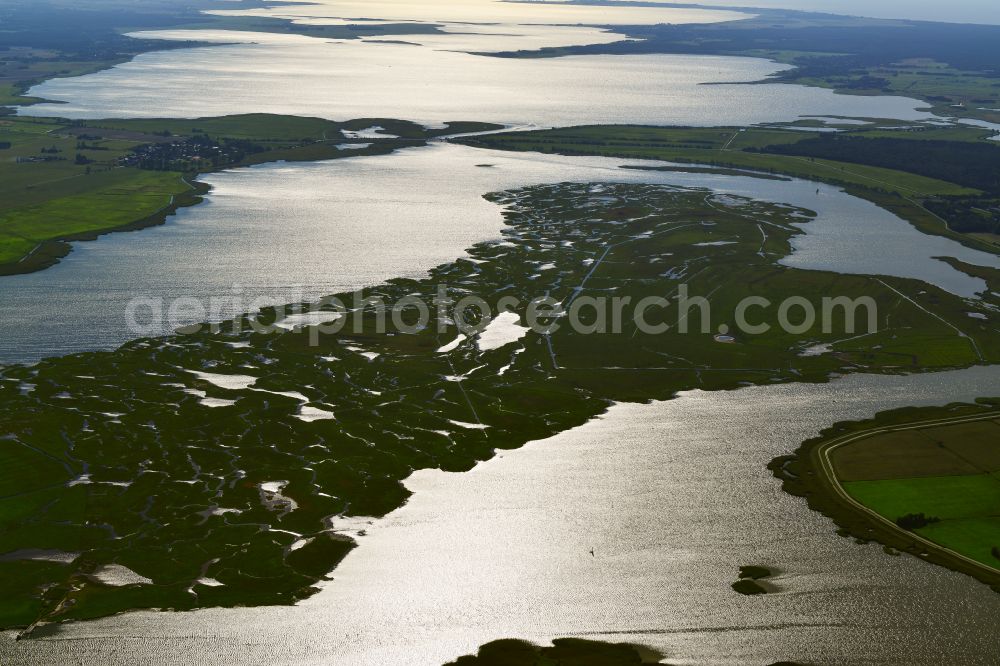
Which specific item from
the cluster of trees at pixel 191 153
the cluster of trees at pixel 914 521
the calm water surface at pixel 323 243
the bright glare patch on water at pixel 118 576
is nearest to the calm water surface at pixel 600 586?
the bright glare patch on water at pixel 118 576

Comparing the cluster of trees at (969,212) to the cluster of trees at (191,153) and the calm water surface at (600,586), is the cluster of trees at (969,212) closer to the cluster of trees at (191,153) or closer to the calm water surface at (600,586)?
the calm water surface at (600,586)

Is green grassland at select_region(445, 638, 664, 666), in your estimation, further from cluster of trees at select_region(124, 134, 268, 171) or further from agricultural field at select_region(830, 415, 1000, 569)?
cluster of trees at select_region(124, 134, 268, 171)

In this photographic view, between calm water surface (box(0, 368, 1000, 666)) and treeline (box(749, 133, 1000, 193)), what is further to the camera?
treeline (box(749, 133, 1000, 193))

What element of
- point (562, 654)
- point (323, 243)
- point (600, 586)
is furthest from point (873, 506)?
point (323, 243)

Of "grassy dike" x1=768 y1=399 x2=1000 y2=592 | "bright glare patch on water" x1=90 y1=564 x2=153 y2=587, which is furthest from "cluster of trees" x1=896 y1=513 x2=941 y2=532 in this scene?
"bright glare patch on water" x1=90 y1=564 x2=153 y2=587

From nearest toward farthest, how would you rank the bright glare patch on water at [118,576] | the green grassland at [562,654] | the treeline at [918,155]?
the green grassland at [562,654], the bright glare patch on water at [118,576], the treeline at [918,155]

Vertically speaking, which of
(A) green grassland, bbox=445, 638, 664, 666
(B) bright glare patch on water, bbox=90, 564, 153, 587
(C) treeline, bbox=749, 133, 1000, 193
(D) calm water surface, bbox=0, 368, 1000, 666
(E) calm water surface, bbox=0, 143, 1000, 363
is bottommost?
(A) green grassland, bbox=445, 638, 664, 666
